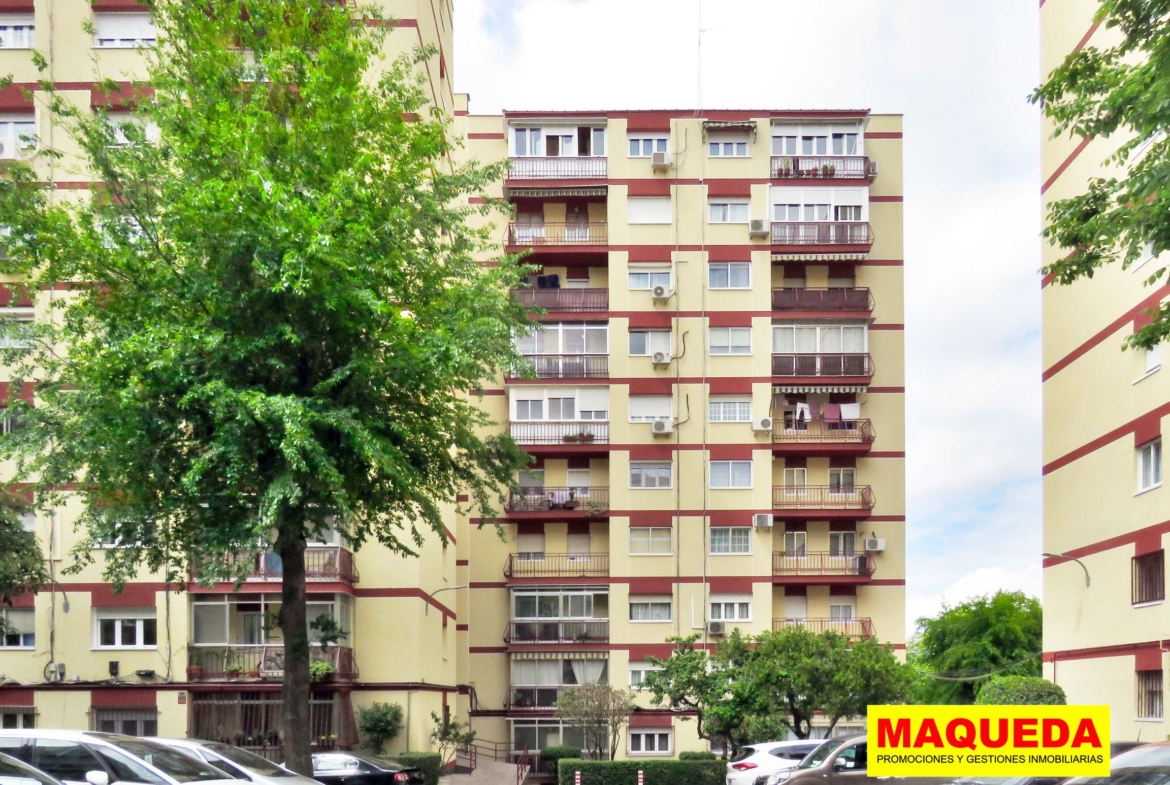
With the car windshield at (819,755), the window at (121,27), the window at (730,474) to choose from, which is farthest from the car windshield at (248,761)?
the window at (730,474)

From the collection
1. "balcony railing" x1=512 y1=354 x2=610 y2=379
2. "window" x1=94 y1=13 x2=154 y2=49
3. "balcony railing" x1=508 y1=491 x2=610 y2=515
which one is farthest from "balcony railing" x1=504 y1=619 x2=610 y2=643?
"window" x1=94 y1=13 x2=154 y2=49

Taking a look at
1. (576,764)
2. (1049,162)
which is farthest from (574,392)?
(1049,162)

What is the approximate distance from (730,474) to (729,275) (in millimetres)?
7989

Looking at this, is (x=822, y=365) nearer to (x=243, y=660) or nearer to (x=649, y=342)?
(x=649, y=342)

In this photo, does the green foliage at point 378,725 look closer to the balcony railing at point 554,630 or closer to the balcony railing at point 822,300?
the balcony railing at point 554,630

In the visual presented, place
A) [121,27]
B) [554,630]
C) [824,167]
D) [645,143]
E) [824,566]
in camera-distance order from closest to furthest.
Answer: [121,27], [554,630], [824,566], [824,167], [645,143]

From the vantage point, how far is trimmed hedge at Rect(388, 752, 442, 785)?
32656 mm

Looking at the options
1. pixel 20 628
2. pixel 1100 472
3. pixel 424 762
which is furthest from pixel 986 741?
pixel 20 628

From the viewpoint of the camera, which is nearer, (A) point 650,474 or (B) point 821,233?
(A) point 650,474

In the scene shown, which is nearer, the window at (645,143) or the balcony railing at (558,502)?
the balcony railing at (558,502)

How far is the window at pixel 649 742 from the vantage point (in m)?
46.1

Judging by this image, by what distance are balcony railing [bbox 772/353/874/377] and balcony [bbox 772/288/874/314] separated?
6.31ft

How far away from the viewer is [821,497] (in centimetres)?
4850

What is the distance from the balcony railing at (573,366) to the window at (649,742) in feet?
45.1
